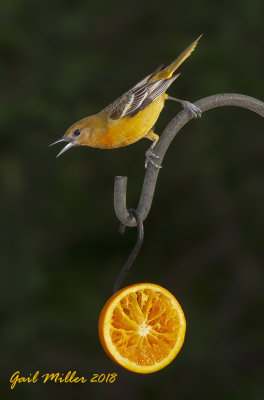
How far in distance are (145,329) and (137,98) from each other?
1.64 ft


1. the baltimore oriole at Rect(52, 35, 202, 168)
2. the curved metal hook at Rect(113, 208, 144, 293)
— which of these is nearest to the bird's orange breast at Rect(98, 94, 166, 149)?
the baltimore oriole at Rect(52, 35, 202, 168)

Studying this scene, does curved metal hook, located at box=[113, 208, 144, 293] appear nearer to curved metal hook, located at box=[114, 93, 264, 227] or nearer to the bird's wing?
curved metal hook, located at box=[114, 93, 264, 227]

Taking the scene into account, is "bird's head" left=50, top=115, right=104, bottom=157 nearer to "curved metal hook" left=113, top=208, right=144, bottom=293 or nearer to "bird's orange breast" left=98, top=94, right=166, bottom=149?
"bird's orange breast" left=98, top=94, right=166, bottom=149

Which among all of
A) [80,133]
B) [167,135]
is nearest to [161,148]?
[167,135]

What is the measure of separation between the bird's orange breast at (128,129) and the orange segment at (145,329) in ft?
1.02

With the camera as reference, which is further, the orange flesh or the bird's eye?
the orange flesh

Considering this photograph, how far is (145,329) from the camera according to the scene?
5.51ft

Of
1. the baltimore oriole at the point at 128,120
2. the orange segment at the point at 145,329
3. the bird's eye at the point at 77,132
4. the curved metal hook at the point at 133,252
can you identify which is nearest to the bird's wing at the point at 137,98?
the baltimore oriole at the point at 128,120

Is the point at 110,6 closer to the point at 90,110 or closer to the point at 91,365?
the point at 90,110

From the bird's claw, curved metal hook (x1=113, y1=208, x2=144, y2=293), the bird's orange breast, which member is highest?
the bird's orange breast

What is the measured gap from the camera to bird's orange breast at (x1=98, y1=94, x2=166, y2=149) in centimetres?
157

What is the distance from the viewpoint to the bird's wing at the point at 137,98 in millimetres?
1625

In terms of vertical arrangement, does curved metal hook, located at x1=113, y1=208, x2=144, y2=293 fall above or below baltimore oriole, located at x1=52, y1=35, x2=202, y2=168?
below

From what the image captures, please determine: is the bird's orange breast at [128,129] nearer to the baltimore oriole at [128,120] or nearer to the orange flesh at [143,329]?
the baltimore oriole at [128,120]
